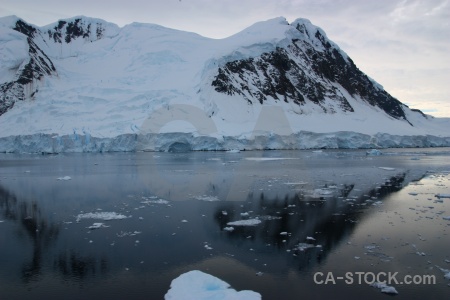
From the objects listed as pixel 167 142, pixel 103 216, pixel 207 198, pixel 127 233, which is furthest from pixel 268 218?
pixel 167 142

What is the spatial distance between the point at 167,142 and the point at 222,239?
119 ft

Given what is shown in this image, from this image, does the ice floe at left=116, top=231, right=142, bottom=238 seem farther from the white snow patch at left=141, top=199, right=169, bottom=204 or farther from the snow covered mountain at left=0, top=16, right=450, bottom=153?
the snow covered mountain at left=0, top=16, right=450, bottom=153

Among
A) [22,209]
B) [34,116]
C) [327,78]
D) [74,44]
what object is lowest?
[22,209]

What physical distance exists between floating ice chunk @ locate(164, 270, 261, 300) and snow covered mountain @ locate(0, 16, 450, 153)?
37.6 meters

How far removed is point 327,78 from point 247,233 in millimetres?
64726

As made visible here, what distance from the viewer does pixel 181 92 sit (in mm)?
52969

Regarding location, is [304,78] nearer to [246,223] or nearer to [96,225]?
[246,223]

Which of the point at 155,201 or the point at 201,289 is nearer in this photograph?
the point at 201,289

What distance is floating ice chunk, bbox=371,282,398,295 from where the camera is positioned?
643 centimetres

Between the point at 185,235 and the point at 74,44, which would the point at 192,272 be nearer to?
the point at 185,235

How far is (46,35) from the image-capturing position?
71.8 meters

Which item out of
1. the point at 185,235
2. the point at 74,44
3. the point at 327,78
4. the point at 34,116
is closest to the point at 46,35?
the point at 74,44

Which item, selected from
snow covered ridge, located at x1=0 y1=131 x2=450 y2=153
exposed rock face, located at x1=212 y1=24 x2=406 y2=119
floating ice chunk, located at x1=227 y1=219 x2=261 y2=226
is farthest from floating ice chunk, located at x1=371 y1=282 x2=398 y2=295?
exposed rock face, located at x1=212 y1=24 x2=406 y2=119

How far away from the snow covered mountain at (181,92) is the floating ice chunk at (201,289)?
37595 millimetres
